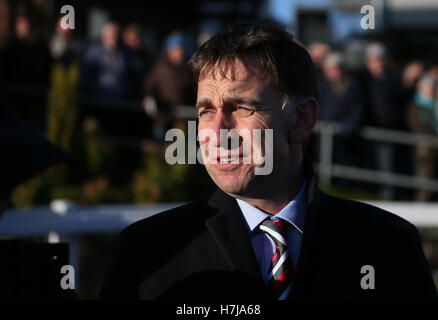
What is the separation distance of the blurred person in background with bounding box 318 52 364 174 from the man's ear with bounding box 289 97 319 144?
22.1 ft

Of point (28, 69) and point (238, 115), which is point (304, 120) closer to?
point (238, 115)

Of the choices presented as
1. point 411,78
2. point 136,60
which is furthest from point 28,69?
point 411,78

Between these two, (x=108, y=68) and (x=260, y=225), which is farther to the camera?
(x=108, y=68)

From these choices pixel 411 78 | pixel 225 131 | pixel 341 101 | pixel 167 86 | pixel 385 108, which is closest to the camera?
pixel 225 131

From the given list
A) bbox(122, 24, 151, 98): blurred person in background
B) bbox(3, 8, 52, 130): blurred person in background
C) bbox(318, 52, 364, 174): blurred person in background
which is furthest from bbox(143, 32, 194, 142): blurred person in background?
bbox(318, 52, 364, 174): blurred person in background

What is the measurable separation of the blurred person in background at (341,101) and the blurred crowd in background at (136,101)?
13 millimetres

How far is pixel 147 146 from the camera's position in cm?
931

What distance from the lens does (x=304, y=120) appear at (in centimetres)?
225

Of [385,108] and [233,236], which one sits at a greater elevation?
[385,108]

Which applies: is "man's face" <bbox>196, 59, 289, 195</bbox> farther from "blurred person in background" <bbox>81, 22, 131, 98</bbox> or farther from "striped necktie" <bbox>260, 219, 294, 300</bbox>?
"blurred person in background" <bbox>81, 22, 131, 98</bbox>

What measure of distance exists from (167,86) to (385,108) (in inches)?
114

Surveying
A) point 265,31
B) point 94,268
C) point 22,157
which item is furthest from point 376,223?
point 94,268

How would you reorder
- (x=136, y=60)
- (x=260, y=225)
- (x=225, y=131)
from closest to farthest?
(x=225, y=131)
(x=260, y=225)
(x=136, y=60)
